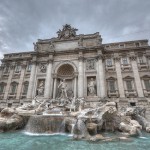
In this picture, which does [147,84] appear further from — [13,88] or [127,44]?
[13,88]

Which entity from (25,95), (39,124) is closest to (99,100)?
(39,124)

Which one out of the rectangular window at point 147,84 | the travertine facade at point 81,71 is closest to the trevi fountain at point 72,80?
the travertine facade at point 81,71

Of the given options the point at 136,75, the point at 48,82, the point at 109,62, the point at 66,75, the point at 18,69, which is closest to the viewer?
the point at 136,75

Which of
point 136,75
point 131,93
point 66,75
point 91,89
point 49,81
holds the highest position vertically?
point 66,75

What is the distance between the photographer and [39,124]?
34.8 ft

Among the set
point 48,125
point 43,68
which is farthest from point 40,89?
point 48,125

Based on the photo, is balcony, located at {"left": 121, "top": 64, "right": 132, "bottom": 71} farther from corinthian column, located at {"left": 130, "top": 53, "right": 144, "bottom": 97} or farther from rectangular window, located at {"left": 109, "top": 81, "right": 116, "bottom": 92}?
rectangular window, located at {"left": 109, "top": 81, "right": 116, "bottom": 92}

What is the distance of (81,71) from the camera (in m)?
20.1

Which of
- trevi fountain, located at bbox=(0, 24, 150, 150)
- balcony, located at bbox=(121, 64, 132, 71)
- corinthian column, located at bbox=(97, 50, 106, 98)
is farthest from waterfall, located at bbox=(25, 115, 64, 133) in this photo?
balcony, located at bbox=(121, 64, 132, 71)

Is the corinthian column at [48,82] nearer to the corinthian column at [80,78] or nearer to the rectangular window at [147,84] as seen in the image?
the corinthian column at [80,78]

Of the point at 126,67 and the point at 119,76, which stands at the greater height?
the point at 126,67

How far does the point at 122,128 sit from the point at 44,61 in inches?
681

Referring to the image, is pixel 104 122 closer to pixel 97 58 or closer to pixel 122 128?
pixel 122 128

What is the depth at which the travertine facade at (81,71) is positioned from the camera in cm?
1869
